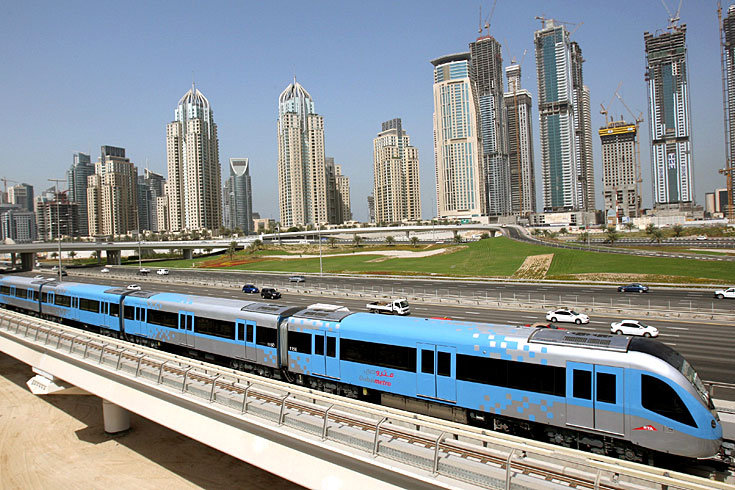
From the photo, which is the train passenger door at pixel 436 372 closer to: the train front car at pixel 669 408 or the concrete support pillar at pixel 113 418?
the train front car at pixel 669 408

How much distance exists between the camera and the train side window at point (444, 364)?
14875 millimetres

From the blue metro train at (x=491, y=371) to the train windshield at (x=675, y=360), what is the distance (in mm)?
48

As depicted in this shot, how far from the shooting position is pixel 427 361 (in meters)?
15.3

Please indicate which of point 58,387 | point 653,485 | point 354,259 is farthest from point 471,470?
point 354,259

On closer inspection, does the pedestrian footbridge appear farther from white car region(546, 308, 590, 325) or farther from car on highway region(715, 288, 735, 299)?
car on highway region(715, 288, 735, 299)

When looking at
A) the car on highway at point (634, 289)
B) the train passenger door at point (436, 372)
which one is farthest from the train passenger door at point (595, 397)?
the car on highway at point (634, 289)

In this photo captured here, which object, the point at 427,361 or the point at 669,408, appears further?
the point at 427,361

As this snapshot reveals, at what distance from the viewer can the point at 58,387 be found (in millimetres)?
22875

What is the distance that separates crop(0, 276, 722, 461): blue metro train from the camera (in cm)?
1163

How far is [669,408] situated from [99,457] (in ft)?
77.1

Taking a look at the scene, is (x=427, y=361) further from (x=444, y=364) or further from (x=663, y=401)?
(x=663, y=401)

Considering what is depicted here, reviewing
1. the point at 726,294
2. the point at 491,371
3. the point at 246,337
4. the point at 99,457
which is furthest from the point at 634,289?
the point at 99,457

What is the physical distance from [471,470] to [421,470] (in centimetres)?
115

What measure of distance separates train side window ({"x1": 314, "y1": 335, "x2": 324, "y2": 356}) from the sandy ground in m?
5.81
